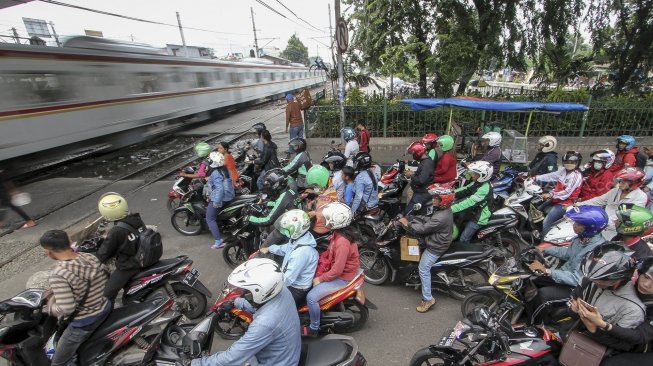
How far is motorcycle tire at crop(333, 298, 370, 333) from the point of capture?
3.57 m

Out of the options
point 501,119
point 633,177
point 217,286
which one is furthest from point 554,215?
point 501,119

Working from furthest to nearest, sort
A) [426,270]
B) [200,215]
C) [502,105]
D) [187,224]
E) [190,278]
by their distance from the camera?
[502,105], [187,224], [200,215], [426,270], [190,278]

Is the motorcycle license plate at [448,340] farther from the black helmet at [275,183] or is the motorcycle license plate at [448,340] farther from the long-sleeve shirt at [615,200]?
the black helmet at [275,183]

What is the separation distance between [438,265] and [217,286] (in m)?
2.83

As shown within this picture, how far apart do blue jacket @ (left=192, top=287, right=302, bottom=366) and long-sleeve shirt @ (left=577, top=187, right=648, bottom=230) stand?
3963mm

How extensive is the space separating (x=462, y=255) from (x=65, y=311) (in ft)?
12.1

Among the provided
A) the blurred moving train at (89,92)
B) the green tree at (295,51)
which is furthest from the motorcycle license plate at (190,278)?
the green tree at (295,51)

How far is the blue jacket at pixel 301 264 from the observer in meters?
3.23

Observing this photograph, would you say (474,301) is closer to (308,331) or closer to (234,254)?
(308,331)

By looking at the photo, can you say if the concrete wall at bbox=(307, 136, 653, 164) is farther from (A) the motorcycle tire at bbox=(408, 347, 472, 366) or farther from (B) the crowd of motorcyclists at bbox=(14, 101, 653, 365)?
(A) the motorcycle tire at bbox=(408, 347, 472, 366)

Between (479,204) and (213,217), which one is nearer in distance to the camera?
(479,204)

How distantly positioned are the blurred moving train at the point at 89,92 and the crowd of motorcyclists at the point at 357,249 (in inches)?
200

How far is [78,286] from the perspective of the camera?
269 centimetres

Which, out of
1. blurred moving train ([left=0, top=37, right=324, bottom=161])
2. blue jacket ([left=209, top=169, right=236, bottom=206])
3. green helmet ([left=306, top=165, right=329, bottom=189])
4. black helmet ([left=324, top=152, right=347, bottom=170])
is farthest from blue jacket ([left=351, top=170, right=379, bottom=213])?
blurred moving train ([left=0, top=37, right=324, bottom=161])
